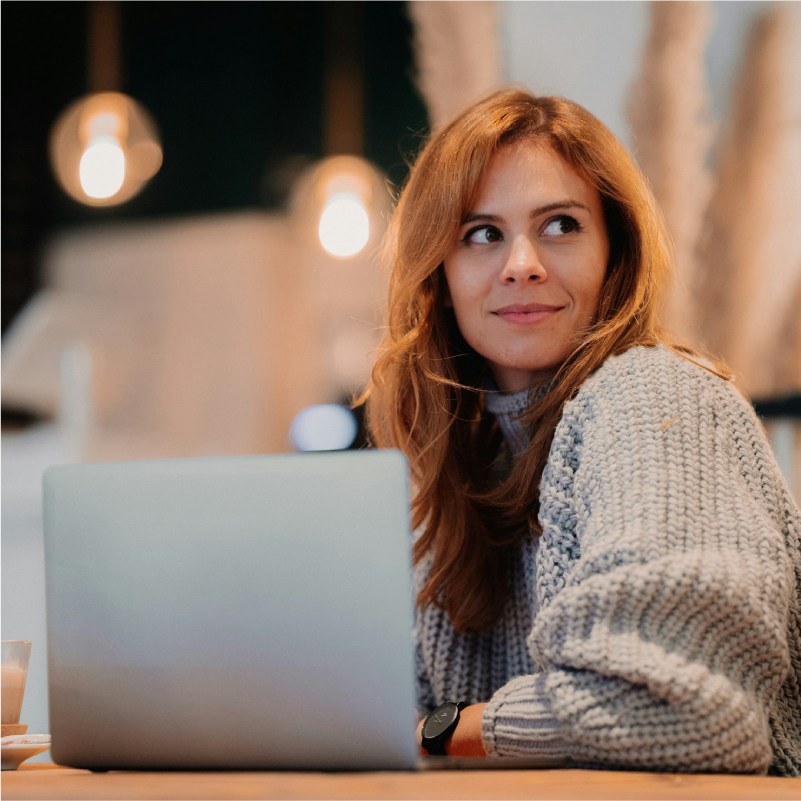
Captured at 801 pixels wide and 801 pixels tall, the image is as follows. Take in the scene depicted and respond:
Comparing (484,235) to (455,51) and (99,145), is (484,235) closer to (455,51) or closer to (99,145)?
(455,51)

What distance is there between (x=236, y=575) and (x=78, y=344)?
340cm

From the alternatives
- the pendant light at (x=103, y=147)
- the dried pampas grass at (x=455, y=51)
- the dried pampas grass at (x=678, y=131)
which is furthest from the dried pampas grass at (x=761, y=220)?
the pendant light at (x=103, y=147)

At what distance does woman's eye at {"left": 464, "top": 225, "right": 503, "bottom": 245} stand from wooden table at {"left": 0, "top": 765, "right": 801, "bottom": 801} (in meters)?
0.72

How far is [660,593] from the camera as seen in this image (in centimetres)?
84

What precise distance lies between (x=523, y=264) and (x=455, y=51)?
1411mm

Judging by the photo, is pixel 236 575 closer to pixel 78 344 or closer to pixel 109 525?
pixel 109 525

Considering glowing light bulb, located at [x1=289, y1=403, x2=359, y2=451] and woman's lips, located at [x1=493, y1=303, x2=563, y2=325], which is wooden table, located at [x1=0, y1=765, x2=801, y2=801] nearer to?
woman's lips, located at [x1=493, y1=303, x2=563, y2=325]

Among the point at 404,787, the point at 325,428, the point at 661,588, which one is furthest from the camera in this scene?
the point at 325,428

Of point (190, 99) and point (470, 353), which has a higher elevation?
point (190, 99)


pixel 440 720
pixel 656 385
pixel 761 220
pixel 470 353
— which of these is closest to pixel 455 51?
pixel 761 220

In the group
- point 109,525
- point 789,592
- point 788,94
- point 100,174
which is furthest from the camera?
point 100,174

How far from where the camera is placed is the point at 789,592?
3.07 feet

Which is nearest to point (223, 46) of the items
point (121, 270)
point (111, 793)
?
point (121, 270)

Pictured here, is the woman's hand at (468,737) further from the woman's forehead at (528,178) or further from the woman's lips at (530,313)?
the woman's forehead at (528,178)
